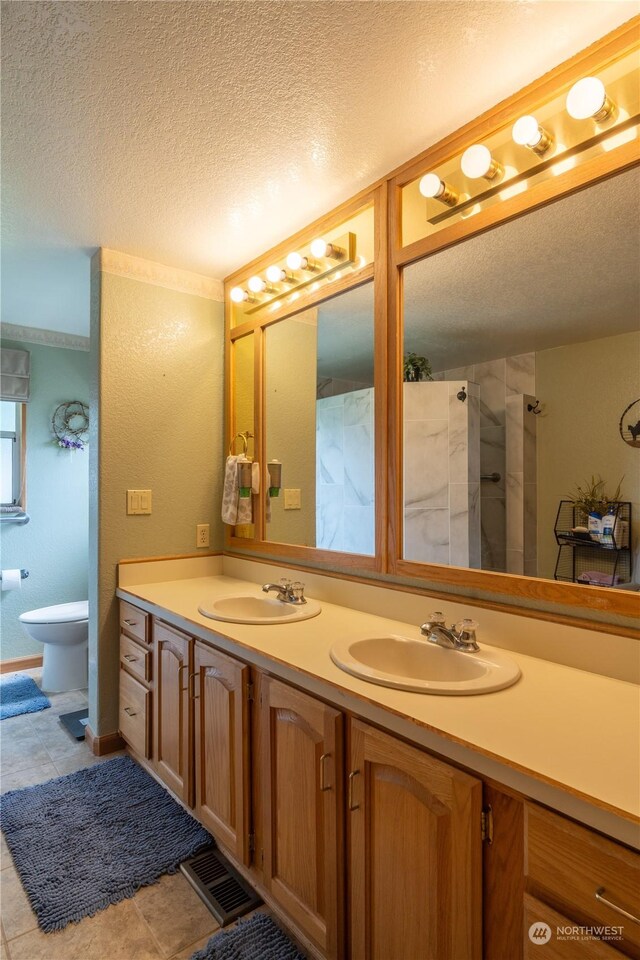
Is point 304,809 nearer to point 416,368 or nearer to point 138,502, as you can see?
point 416,368

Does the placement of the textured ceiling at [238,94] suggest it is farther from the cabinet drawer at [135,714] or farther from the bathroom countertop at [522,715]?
the cabinet drawer at [135,714]

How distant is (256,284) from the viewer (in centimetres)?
229

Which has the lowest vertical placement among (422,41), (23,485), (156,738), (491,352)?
(156,738)

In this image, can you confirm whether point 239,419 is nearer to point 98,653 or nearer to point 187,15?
point 98,653

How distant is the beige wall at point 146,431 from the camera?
7.46 feet

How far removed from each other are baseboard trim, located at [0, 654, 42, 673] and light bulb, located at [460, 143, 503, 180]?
3689mm

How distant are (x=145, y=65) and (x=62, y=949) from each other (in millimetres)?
2318

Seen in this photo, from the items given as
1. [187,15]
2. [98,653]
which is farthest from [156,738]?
[187,15]

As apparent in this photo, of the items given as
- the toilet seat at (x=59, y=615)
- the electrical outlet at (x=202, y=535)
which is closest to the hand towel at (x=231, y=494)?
the electrical outlet at (x=202, y=535)

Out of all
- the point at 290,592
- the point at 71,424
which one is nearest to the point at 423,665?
the point at 290,592

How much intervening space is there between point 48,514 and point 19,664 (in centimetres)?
100

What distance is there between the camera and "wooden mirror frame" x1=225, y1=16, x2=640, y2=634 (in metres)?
1.20

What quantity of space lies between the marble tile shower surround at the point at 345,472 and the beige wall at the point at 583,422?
0.61 meters

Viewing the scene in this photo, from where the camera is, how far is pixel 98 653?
2.30 metres
